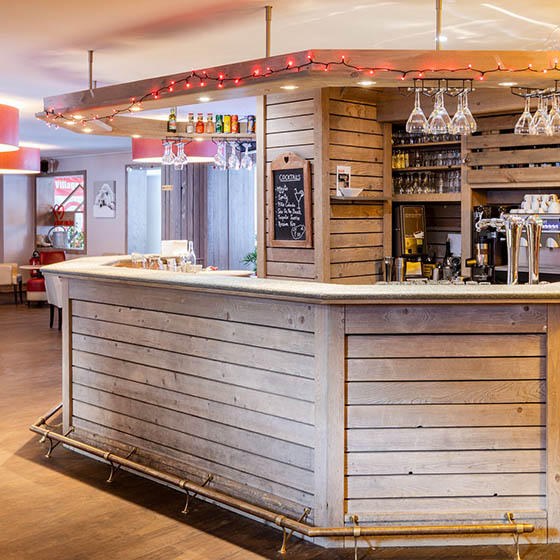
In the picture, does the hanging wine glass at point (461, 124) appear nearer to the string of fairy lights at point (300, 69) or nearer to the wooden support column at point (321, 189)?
the string of fairy lights at point (300, 69)

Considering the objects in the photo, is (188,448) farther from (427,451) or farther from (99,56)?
(99,56)

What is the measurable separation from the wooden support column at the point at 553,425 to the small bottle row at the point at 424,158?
3286 mm

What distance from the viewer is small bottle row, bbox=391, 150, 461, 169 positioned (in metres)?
6.52

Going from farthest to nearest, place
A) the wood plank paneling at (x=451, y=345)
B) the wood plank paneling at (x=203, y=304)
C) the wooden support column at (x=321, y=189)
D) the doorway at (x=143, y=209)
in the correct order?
the doorway at (x=143, y=209) < the wooden support column at (x=321, y=189) < the wood plank paneling at (x=203, y=304) < the wood plank paneling at (x=451, y=345)

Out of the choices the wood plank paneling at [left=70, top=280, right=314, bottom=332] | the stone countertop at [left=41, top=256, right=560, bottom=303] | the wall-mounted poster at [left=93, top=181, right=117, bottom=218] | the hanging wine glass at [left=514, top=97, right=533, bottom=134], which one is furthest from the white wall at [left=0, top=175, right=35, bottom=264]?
the hanging wine glass at [left=514, top=97, right=533, bottom=134]

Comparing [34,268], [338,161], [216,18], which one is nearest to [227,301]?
[216,18]

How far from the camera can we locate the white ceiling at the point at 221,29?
455 cm

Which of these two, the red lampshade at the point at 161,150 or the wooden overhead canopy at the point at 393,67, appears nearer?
the wooden overhead canopy at the point at 393,67

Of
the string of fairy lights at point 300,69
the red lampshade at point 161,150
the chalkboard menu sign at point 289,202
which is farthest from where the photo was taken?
the red lampshade at point 161,150

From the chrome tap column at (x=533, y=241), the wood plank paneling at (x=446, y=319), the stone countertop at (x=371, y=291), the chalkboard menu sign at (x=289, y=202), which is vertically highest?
the chalkboard menu sign at (x=289, y=202)

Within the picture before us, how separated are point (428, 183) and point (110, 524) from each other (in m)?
4.25

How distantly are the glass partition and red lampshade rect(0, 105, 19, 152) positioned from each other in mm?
8118

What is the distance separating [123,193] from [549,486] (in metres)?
12.0

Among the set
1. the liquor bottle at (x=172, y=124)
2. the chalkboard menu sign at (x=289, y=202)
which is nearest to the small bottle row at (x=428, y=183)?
the chalkboard menu sign at (x=289, y=202)
